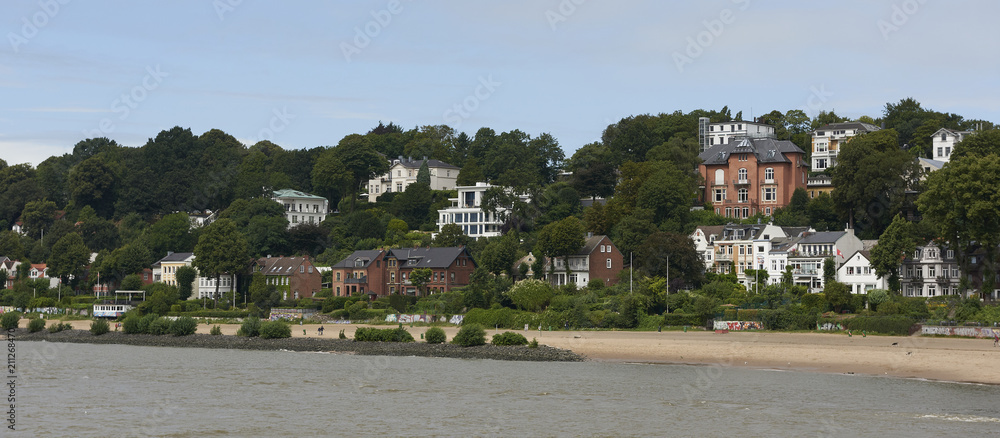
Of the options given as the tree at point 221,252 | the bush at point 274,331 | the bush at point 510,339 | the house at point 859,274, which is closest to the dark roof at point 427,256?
the tree at point 221,252

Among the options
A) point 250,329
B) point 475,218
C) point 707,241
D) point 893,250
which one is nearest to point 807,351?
point 893,250

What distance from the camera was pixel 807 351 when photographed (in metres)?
49.8

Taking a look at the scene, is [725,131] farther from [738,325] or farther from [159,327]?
[159,327]

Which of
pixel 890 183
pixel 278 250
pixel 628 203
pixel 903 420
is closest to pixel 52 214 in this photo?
pixel 278 250

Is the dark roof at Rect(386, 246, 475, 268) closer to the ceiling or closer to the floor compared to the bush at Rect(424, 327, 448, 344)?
closer to the ceiling

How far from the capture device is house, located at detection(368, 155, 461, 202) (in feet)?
393

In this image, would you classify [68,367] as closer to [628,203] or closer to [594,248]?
[594,248]

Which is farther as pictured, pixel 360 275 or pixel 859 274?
pixel 360 275

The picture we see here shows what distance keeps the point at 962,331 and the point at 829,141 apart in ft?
158

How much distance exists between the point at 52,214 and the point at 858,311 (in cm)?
10028

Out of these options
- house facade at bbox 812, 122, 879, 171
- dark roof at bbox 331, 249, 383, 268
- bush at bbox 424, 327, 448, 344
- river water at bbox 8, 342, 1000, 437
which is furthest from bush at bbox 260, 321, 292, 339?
house facade at bbox 812, 122, 879, 171

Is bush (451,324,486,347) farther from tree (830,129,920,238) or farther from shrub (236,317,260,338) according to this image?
tree (830,129,920,238)

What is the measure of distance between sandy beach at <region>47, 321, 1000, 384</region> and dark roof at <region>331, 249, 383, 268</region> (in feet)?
97.7

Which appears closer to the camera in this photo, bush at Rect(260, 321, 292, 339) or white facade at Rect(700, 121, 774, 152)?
bush at Rect(260, 321, 292, 339)
